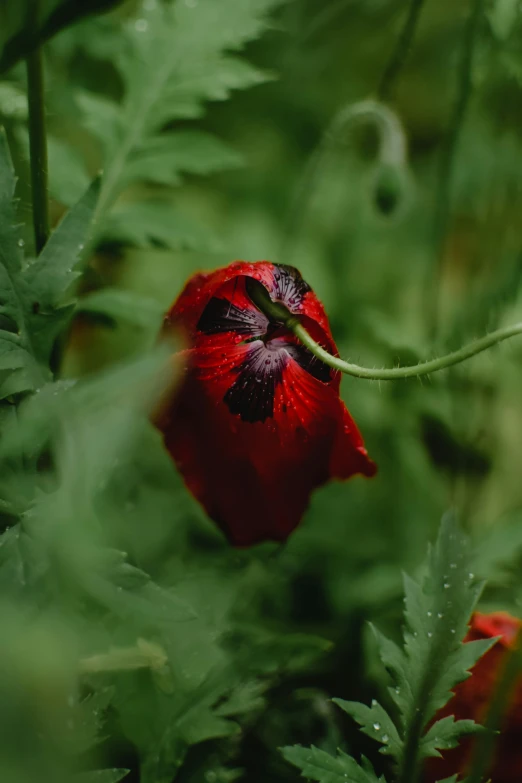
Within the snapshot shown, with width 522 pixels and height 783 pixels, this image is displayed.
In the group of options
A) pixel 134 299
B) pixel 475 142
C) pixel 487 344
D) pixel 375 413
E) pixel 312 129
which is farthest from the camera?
pixel 312 129

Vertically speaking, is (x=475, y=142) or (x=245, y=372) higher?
(x=475, y=142)

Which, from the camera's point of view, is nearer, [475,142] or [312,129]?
[475,142]

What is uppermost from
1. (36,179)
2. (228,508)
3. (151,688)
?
(36,179)

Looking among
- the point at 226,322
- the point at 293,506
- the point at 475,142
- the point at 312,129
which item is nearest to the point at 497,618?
the point at 293,506

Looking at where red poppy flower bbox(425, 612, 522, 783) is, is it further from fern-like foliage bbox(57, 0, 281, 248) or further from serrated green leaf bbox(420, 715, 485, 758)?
fern-like foliage bbox(57, 0, 281, 248)

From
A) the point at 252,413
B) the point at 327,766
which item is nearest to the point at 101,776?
the point at 327,766

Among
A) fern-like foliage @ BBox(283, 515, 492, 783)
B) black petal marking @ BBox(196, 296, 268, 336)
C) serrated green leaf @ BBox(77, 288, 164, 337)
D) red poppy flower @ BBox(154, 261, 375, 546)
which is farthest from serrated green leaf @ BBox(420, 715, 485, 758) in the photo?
serrated green leaf @ BBox(77, 288, 164, 337)

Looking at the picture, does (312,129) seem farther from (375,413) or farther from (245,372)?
(245,372)
